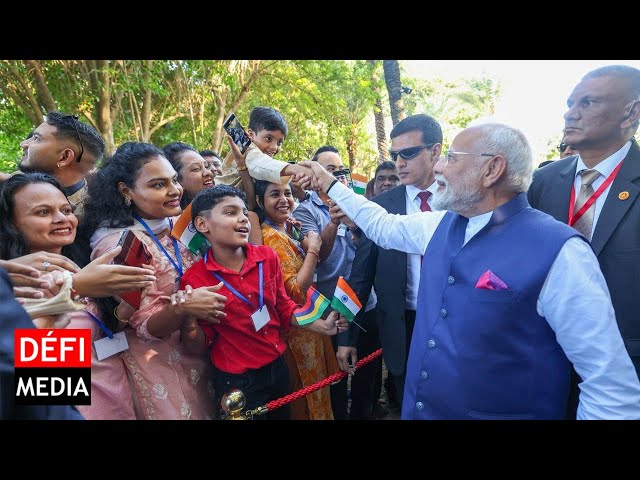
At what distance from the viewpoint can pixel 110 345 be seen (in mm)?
2273

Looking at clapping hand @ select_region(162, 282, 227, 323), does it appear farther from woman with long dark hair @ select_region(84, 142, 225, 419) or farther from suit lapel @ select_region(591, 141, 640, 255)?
suit lapel @ select_region(591, 141, 640, 255)

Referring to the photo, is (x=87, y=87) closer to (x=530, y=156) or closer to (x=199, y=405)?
(x=199, y=405)

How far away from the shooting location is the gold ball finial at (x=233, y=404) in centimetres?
243

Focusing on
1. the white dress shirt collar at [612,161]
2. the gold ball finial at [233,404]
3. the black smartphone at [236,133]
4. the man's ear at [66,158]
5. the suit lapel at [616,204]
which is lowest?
the gold ball finial at [233,404]

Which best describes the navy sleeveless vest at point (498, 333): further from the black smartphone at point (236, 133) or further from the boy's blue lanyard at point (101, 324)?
the black smartphone at point (236, 133)

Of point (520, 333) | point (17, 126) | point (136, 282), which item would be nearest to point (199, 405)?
point (136, 282)

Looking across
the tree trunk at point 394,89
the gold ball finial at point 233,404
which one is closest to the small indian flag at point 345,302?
the gold ball finial at point 233,404

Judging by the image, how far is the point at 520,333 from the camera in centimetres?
169

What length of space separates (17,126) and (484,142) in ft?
42.8

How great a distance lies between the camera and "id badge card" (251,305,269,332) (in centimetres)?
250

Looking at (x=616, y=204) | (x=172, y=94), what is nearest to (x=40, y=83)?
(x=172, y=94)

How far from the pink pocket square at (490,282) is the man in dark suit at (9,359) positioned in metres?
1.53

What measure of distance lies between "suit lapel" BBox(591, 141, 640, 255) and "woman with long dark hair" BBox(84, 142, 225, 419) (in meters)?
2.01

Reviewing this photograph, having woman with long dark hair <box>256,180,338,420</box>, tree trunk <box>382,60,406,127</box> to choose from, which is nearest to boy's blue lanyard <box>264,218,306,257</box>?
woman with long dark hair <box>256,180,338,420</box>
